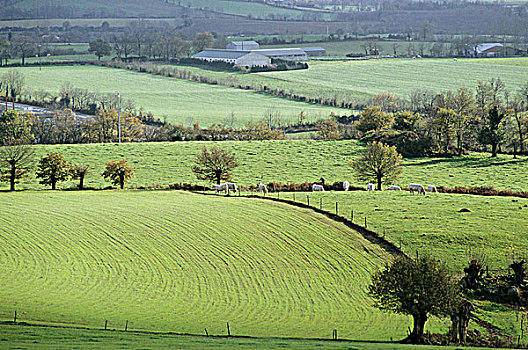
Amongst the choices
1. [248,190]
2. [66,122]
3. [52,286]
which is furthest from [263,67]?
[52,286]

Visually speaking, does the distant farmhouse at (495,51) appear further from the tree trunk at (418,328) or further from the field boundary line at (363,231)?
the tree trunk at (418,328)

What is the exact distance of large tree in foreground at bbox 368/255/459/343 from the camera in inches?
1199

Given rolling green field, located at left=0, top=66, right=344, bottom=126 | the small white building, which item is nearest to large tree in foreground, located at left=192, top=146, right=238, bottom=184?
rolling green field, located at left=0, top=66, right=344, bottom=126

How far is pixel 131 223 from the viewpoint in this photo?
47656 millimetres

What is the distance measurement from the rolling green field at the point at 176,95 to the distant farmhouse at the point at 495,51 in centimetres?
8359

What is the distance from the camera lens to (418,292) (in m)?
30.6

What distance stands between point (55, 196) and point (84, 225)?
11747 millimetres

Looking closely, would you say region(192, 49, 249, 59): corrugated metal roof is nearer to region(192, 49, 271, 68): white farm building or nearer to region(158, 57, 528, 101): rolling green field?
region(192, 49, 271, 68): white farm building

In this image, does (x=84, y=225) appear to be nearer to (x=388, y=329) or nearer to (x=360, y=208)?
(x=360, y=208)

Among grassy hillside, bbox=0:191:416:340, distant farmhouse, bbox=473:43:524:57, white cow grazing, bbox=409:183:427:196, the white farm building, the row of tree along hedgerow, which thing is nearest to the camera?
grassy hillside, bbox=0:191:416:340

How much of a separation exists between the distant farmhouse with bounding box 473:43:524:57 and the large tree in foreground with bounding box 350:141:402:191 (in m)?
139

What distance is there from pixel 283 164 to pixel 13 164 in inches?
1174

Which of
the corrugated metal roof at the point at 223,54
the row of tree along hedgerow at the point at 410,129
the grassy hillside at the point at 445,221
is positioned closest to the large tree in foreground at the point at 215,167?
the grassy hillside at the point at 445,221

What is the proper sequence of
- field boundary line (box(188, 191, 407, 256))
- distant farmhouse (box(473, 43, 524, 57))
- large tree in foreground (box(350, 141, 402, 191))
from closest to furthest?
field boundary line (box(188, 191, 407, 256))
large tree in foreground (box(350, 141, 402, 191))
distant farmhouse (box(473, 43, 524, 57))
